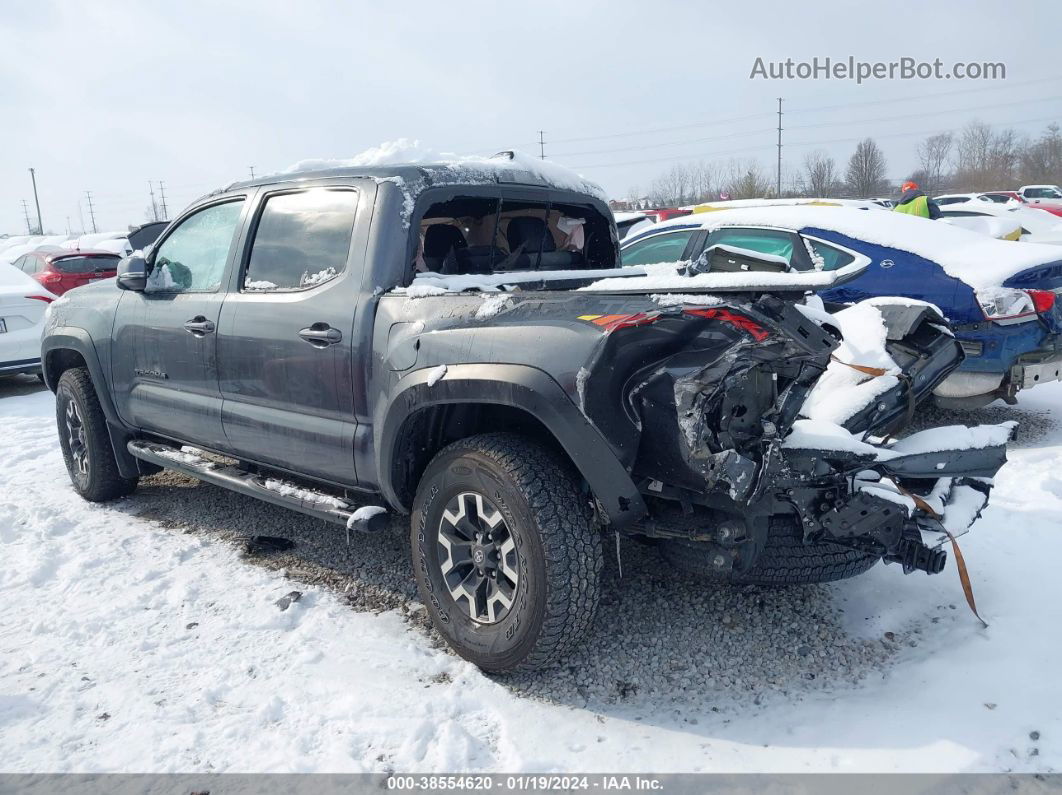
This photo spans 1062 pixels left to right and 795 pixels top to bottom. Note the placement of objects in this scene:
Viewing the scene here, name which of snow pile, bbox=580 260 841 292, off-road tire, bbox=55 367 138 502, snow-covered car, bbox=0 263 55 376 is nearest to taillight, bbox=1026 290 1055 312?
snow pile, bbox=580 260 841 292

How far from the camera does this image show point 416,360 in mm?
3043

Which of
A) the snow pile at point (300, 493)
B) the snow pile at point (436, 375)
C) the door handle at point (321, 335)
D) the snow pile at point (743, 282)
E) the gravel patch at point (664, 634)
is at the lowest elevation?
the gravel patch at point (664, 634)

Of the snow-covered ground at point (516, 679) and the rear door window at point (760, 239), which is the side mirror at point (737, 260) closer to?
the snow-covered ground at point (516, 679)

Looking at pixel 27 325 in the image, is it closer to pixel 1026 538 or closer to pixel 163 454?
pixel 163 454

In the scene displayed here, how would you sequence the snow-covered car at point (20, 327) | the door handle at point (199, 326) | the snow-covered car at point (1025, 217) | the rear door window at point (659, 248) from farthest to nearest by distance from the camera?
the snow-covered car at point (1025, 217)
the snow-covered car at point (20, 327)
the rear door window at point (659, 248)
the door handle at point (199, 326)

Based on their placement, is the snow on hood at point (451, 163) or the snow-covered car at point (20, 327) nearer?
the snow on hood at point (451, 163)

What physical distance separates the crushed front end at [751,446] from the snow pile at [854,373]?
0.27m

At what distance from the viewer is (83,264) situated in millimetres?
13852

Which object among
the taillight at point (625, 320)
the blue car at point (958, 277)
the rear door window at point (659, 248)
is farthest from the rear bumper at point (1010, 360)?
the taillight at point (625, 320)

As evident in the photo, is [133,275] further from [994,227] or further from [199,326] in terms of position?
[994,227]

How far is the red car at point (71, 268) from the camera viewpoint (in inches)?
524

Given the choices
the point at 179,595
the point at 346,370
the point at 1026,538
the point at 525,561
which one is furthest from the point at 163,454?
the point at 1026,538

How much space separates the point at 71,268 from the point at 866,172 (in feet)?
158

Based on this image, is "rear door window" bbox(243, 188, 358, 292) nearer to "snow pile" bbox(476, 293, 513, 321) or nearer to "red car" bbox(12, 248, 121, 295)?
"snow pile" bbox(476, 293, 513, 321)
